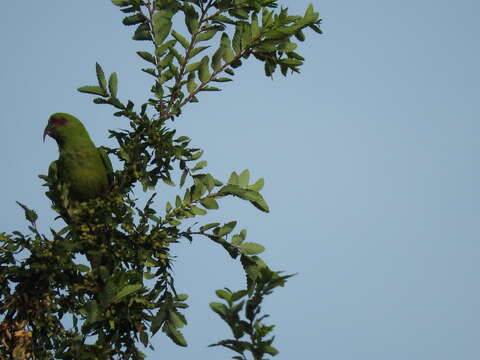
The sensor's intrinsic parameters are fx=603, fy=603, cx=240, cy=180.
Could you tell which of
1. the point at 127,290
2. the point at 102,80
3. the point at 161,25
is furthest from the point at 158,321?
the point at 161,25

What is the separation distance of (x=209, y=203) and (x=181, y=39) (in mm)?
1454

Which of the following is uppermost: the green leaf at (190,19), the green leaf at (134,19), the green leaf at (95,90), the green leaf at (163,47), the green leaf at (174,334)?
the green leaf at (190,19)

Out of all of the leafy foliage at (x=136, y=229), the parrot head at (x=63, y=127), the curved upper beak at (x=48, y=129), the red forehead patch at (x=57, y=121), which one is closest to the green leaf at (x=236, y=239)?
the leafy foliage at (x=136, y=229)

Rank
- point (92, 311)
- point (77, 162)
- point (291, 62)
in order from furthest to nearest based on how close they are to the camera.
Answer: point (77, 162) < point (291, 62) < point (92, 311)

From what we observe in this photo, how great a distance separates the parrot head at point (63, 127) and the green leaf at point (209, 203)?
6.22 ft

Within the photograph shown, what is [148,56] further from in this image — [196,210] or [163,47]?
[196,210]

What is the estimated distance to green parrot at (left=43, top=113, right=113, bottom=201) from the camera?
5.84m

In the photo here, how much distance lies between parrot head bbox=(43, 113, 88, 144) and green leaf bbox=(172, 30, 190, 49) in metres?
1.58

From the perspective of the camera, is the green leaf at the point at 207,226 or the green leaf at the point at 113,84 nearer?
the green leaf at the point at 207,226

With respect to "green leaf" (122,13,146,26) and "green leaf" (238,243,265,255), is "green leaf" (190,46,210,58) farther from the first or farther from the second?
"green leaf" (238,243,265,255)

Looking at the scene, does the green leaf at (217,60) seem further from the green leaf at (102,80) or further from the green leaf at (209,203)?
the green leaf at (209,203)

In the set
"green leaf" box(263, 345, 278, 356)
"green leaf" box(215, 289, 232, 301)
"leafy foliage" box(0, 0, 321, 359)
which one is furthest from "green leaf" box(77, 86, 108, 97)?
"green leaf" box(263, 345, 278, 356)

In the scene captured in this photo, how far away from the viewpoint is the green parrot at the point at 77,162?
230 inches

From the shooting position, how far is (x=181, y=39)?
519 cm
